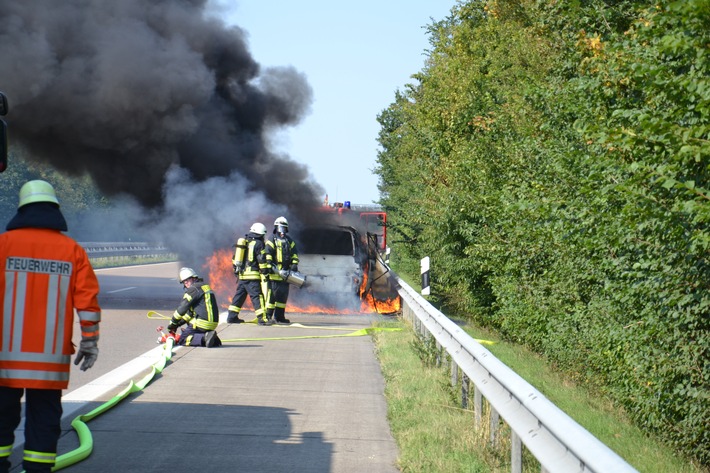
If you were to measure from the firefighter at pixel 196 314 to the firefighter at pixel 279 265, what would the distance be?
13.1 feet

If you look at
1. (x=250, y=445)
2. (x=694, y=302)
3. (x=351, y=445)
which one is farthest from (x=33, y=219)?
(x=694, y=302)

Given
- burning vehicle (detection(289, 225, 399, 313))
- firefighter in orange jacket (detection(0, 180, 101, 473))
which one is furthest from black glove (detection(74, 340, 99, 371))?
burning vehicle (detection(289, 225, 399, 313))

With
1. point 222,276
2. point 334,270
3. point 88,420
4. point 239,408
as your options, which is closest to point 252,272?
point 334,270

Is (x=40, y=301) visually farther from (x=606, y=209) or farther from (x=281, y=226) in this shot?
(x=281, y=226)

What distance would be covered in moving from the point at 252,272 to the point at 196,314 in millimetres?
4333

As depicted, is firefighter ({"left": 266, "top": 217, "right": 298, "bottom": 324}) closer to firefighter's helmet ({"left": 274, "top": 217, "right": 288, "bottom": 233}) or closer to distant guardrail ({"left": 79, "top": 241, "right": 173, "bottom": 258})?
firefighter's helmet ({"left": 274, "top": 217, "right": 288, "bottom": 233})

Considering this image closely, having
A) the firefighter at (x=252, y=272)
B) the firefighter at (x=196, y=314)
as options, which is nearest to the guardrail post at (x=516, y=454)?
the firefighter at (x=196, y=314)

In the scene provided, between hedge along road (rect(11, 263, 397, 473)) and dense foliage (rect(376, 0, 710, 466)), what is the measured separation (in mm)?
2254

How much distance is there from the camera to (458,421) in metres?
7.93

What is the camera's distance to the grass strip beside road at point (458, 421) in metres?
6.67

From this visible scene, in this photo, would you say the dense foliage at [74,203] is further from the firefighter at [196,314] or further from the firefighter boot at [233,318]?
the firefighter at [196,314]

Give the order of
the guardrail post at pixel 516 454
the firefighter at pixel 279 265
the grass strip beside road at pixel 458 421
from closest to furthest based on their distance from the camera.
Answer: the guardrail post at pixel 516 454 < the grass strip beside road at pixel 458 421 < the firefighter at pixel 279 265

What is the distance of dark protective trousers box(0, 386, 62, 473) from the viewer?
18.4 feet

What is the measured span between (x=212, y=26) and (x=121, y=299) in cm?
985
